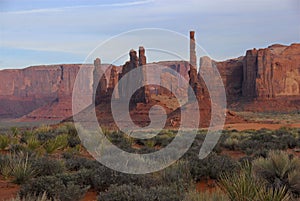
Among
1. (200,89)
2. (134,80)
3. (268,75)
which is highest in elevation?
(268,75)

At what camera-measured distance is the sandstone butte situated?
7256 centimetres

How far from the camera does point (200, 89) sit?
6994cm

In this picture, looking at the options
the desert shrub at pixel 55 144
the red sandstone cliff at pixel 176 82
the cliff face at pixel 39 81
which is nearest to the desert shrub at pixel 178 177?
the desert shrub at pixel 55 144

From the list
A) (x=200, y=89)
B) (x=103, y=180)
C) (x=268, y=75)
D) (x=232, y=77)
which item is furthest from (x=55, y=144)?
(x=232, y=77)

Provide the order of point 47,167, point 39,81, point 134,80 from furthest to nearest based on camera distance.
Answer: point 39,81
point 134,80
point 47,167

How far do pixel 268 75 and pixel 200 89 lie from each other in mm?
36425

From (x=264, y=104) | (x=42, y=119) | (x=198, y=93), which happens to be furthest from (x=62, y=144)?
(x=42, y=119)

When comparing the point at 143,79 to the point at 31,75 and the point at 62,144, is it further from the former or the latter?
Result: the point at 31,75

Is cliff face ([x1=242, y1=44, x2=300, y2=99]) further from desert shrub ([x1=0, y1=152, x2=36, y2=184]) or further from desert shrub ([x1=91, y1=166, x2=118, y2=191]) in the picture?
desert shrub ([x1=91, y1=166, x2=118, y2=191])

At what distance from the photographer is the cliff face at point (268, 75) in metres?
95.2

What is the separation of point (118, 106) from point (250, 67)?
41.1 metres

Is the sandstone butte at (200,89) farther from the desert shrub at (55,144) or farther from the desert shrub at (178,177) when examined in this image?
the desert shrub at (178,177)

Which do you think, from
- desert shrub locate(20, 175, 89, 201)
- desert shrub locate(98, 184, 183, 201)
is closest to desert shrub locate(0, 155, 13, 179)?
desert shrub locate(20, 175, 89, 201)

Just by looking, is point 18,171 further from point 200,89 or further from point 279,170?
point 200,89
